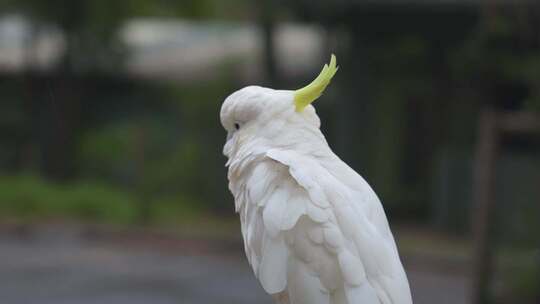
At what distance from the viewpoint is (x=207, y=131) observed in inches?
530

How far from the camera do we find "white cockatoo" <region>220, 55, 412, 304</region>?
3.13 m

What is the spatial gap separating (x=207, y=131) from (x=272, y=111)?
10180 mm

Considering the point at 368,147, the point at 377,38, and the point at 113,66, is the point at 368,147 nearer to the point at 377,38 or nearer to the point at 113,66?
the point at 377,38

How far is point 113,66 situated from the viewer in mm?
13766

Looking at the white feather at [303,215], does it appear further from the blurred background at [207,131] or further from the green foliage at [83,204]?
the green foliage at [83,204]

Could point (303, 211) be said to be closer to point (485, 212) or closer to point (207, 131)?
point (485, 212)

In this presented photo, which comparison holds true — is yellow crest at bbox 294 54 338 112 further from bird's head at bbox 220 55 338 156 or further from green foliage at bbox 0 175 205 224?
green foliage at bbox 0 175 205 224

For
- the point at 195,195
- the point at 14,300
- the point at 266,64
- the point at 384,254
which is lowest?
the point at 195,195

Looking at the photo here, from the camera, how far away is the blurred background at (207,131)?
31.9ft

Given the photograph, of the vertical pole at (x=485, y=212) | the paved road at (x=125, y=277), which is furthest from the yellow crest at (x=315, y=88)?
the paved road at (x=125, y=277)

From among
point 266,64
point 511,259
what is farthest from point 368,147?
point 511,259

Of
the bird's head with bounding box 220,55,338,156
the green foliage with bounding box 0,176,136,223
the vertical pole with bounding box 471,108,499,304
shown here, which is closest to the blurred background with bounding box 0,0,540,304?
the green foliage with bounding box 0,176,136,223

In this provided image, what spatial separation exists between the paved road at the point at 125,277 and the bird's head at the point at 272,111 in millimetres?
4921

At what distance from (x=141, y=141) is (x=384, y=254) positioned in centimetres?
903
